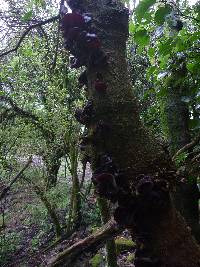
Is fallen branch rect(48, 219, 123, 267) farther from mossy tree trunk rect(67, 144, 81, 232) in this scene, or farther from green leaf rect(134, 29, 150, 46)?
mossy tree trunk rect(67, 144, 81, 232)

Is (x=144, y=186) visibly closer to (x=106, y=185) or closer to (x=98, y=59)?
(x=106, y=185)

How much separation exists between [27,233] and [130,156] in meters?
10.7

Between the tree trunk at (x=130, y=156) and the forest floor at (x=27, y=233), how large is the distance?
741cm

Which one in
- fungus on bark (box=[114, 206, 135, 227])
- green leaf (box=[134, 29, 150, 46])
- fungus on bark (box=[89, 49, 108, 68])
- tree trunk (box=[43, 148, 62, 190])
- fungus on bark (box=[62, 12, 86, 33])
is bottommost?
fungus on bark (box=[114, 206, 135, 227])

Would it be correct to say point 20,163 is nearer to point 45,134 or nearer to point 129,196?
point 45,134

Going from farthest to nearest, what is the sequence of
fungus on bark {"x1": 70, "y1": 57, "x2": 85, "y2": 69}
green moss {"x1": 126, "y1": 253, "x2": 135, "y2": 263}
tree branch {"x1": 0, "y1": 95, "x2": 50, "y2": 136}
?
tree branch {"x1": 0, "y1": 95, "x2": 50, "y2": 136}
green moss {"x1": 126, "y1": 253, "x2": 135, "y2": 263}
fungus on bark {"x1": 70, "y1": 57, "x2": 85, "y2": 69}

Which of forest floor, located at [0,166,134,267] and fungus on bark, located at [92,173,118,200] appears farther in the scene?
forest floor, located at [0,166,134,267]

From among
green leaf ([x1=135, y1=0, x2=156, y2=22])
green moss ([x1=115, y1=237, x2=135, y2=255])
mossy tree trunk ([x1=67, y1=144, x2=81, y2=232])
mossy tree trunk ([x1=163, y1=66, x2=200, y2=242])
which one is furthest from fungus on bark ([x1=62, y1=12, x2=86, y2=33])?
mossy tree trunk ([x1=67, y1=144, x2=81, y2=232])

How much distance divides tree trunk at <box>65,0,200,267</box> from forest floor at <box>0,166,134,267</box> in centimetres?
741

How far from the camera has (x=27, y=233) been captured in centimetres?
1155

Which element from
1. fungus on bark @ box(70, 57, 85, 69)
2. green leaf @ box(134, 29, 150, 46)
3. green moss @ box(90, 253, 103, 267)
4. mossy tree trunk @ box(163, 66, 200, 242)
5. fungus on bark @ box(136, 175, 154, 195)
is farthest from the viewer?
green moss @ box(90, 253, 103, 267)

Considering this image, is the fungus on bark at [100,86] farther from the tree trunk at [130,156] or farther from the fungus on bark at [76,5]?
the fungus on bark at [76,5]

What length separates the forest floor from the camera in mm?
9391

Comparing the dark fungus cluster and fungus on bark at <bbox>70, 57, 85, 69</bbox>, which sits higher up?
fungus on bark at <bbox>70, 57, 85, 69</bbox>
